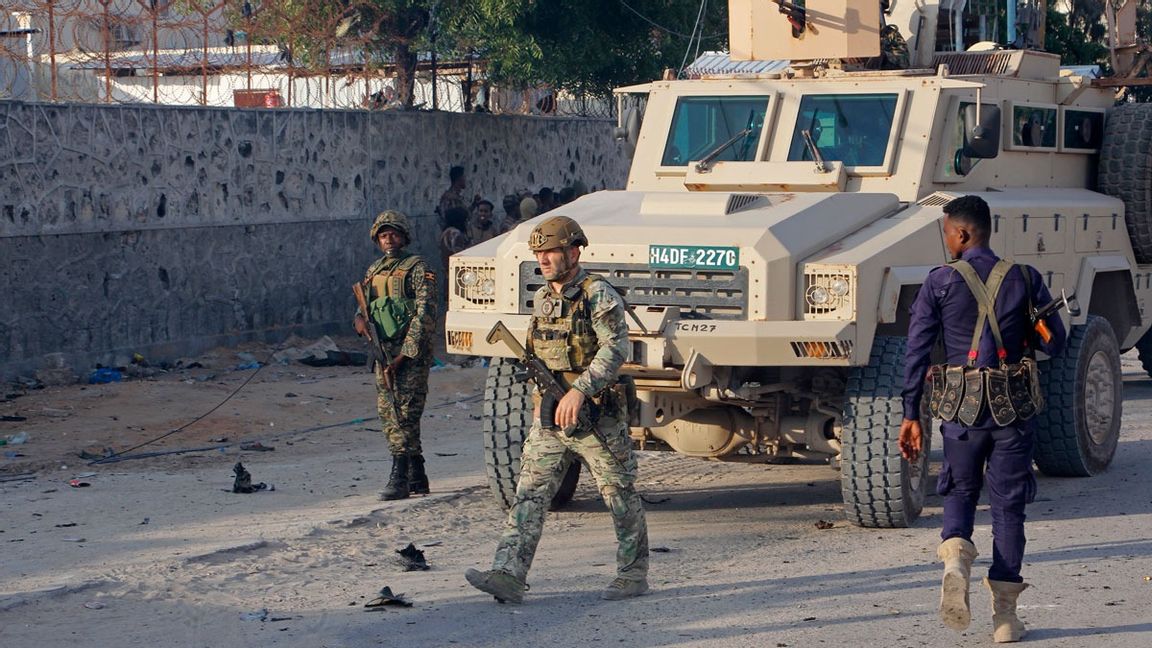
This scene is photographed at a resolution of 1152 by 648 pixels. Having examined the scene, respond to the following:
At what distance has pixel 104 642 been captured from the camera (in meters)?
6.00

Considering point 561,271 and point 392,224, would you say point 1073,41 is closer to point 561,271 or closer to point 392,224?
point 392,224

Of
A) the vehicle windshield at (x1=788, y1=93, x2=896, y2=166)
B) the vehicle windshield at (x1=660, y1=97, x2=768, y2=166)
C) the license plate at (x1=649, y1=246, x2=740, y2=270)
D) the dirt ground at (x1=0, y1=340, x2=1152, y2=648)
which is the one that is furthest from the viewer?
the vehicle windshield at (x1=660, y1=97, x2=768, y2=166)

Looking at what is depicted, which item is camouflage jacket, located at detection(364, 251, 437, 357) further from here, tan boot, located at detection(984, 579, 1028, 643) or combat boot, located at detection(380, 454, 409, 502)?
tan boot, located at detection(984, 579, 1028, 643)

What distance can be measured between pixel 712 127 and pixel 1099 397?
283 cm

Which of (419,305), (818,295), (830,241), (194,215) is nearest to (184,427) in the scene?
(419,305)

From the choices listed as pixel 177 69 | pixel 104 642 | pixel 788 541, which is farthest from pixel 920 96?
pixel 177 69

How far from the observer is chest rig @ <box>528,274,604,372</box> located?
6.61m

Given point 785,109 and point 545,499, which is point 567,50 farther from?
point 545,499

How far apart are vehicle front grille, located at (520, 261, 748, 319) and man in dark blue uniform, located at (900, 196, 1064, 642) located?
5.44ft

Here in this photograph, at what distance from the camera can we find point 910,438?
605cm

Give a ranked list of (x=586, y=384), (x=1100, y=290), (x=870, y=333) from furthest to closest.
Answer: (x=1100, y=290)
(x=870, y=333)
(x=586, y=384)

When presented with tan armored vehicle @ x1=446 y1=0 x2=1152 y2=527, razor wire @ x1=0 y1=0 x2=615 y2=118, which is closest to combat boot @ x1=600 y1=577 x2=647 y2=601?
tan armored vehicle @ x1=446 y1=0 x2=1152 y2=527

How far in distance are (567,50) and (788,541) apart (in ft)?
32.9

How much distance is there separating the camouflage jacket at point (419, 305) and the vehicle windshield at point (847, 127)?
2171 mm
